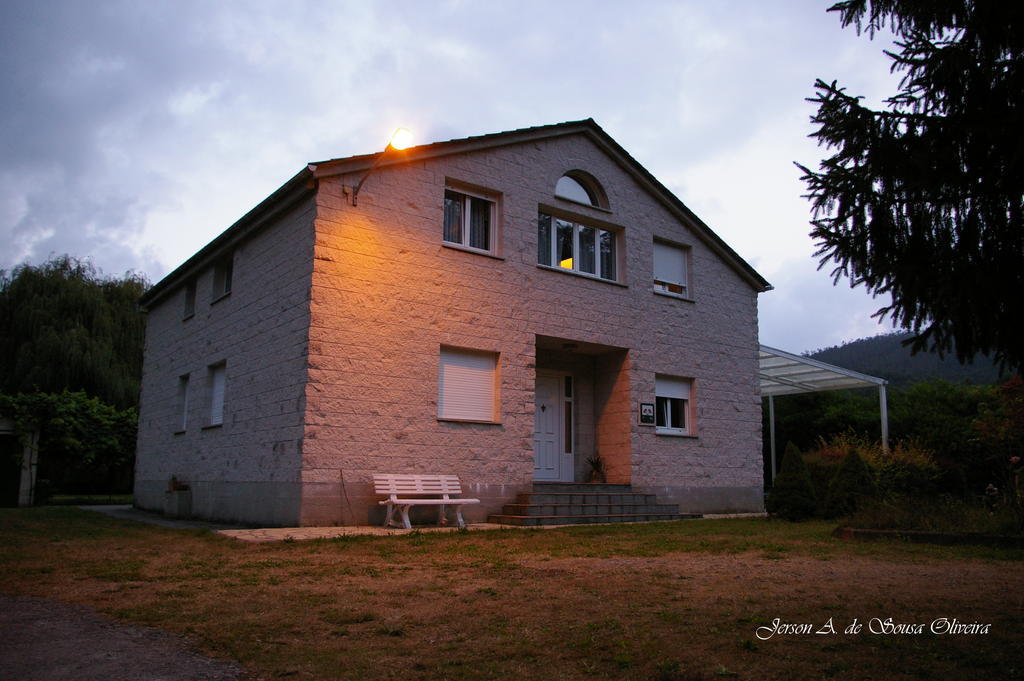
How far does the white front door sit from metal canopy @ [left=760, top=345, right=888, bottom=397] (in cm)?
755

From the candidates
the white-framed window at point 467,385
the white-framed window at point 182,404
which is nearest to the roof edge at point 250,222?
the white-framed window at point 182,404

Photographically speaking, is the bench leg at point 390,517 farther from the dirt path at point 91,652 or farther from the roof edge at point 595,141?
the dirt path at point 91,652

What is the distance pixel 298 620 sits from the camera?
16.4 ft

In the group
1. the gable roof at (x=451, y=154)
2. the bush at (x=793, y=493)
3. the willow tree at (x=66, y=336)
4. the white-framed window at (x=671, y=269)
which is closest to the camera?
the gable roof at (x=451, y=154)

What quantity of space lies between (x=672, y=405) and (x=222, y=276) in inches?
378

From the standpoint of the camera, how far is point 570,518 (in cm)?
1333

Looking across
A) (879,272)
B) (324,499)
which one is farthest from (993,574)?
(324,499)

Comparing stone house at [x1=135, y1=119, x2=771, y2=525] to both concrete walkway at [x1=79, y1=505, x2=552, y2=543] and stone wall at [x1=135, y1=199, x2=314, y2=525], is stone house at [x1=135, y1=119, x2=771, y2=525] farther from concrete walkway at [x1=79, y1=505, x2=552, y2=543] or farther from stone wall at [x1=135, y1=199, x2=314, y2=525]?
concrete walkway at [x1=79, y1=505, x2=552, y2=543]

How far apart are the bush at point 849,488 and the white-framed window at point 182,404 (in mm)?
12715

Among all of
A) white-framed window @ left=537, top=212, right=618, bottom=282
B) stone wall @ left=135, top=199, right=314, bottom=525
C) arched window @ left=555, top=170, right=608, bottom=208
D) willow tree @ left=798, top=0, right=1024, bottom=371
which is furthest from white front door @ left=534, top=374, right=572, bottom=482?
willow tree @ left=798, top=0, right=1024, bottom=371

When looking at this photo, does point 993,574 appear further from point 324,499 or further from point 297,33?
point 297,33

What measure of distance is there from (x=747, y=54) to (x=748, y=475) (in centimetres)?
1144

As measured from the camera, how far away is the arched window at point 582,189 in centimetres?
1606

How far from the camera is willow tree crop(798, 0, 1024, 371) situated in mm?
4641
